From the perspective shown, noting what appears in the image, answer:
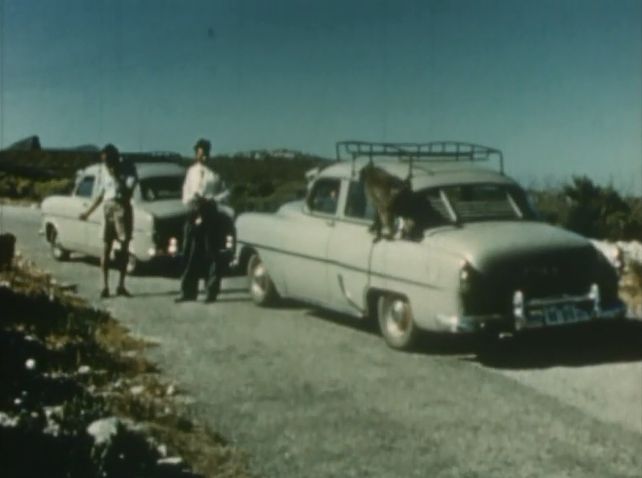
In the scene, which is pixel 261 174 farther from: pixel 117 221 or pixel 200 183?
pixel 200 183

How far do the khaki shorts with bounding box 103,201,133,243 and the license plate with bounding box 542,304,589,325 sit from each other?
5461 millimetres

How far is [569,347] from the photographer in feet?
30.9

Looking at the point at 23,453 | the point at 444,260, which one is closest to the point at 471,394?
the point at 444,260

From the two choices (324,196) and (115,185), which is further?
(115,185)

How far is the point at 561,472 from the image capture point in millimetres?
5801

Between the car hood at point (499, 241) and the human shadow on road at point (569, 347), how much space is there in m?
0.83

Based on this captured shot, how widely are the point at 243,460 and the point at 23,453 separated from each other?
1379mm

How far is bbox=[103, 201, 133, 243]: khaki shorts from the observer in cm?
1255

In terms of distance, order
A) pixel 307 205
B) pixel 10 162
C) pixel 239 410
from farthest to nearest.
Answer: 1. pixel 10 162
2. pixel 307 205
3. pixel 239 410

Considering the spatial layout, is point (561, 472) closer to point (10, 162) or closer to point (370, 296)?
point (370, 296)

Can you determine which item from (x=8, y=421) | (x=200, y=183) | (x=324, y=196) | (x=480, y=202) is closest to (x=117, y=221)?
(x=200, y=183)

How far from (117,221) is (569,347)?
543cm

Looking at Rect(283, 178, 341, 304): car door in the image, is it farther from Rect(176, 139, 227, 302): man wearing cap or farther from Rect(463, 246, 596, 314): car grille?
Rect(463, 246, 596, 314): car grille

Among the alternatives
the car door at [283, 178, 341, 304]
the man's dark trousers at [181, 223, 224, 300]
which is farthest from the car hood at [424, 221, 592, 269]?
the man's dark trousers at [181, 223, 224, 300]
